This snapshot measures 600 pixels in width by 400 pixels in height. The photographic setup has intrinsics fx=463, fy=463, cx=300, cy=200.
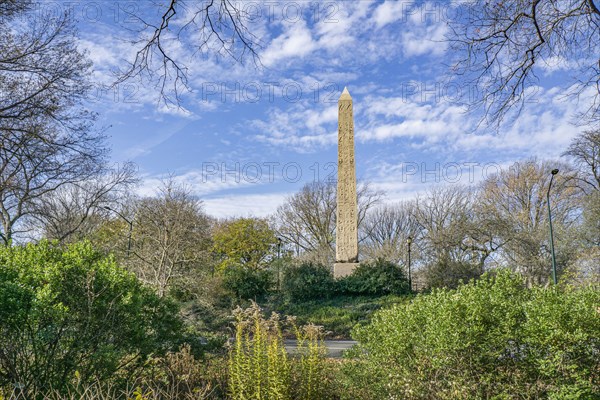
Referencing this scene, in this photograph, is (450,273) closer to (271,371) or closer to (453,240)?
(453,240)

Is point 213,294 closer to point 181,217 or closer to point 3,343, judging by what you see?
point 181,217

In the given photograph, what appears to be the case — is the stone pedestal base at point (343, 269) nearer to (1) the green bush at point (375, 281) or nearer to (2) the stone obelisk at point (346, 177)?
(1) the green bush at point (375, 281)

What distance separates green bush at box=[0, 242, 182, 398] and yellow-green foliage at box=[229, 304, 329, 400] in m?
1.29

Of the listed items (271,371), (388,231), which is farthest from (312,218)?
(271,371)

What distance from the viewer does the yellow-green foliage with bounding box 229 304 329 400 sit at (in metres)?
4.88

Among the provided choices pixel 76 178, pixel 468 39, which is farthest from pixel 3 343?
pixel 76 178

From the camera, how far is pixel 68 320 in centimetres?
490

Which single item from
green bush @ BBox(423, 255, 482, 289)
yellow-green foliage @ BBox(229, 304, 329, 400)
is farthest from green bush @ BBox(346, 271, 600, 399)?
green bush @ BBox(423, 255, 482, 289)

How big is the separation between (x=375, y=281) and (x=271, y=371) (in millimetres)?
19176

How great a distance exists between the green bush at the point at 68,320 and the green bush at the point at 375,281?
18.3 meters

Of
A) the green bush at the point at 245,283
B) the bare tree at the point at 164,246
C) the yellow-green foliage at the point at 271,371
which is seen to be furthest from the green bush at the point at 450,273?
the yellow-green foliage at the point at 271,371

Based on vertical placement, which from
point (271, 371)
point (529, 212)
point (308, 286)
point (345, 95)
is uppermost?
point (345, 95)

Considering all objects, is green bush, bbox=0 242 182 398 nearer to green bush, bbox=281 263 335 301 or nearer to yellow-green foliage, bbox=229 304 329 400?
yellow-green foliage, bbox=229 304 329 400

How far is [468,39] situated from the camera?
22.2 ft
